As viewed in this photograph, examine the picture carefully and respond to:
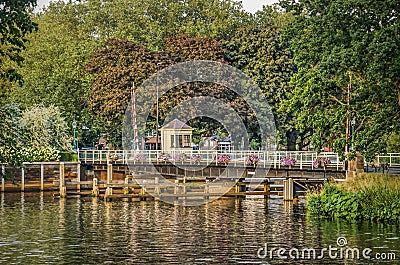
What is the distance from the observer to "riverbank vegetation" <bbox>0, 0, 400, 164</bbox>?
155 ft

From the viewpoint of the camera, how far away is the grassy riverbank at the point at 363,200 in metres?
40.7

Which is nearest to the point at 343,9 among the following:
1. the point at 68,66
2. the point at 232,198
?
the point at 232,198

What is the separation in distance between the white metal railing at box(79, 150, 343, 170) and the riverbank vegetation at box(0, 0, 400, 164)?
2302mm

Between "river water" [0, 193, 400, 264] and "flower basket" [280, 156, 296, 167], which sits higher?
"flower basket" [280, 156, 296, 167]

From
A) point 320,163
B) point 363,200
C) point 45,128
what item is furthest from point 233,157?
point 363,200

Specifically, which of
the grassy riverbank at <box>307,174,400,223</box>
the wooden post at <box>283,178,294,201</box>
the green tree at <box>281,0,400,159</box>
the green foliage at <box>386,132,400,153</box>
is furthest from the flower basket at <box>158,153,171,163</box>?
the grassy riverbank at <box>307,174,400,223</box>

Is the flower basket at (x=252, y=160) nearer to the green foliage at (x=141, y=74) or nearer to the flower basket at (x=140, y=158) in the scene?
the flower basket at (x=140, y=158)

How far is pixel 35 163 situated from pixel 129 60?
2382 cm

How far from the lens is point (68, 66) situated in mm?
96875

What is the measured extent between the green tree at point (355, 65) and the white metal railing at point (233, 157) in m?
5.44

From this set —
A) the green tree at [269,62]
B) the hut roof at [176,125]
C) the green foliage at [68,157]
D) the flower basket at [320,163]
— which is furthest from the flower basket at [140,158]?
the flower basket at [320,163]

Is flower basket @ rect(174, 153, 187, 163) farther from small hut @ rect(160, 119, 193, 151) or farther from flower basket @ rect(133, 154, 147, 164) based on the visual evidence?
small hut @ rect(160, 119, 193, 151)

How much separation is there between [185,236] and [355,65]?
15.0 meters

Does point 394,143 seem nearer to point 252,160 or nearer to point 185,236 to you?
point 252,160
